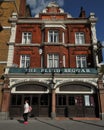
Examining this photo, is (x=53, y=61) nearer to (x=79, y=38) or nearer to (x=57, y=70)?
(x=57, y=70)

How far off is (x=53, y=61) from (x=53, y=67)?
848 millimetres

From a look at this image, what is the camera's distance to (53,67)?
19.2 meters

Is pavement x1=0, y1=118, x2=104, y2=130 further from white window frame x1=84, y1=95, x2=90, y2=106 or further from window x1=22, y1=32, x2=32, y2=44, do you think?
window x1=22, y1=32, x2=32, y2=44

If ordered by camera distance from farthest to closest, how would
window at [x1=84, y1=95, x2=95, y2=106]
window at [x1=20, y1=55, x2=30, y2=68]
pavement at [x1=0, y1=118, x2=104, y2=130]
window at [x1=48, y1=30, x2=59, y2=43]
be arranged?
window at [x1=48, y1=30, x2=59, y2=43], window at [x1=20, y1=55, x2=30, y2=68], window at [x1=84, y1=95, x2=95, y2=106], pavement at [x1=0, y1=118, x2=104, y2=130]

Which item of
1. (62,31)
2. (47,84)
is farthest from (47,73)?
(62,31)

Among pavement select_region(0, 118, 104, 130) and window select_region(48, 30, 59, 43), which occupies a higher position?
window select_region(48, 30, 59, 43)

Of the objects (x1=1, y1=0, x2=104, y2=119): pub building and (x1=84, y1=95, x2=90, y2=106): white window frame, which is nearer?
(x1=1, y1=0, x2=104, y2=119): pub building

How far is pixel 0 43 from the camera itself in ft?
68.1

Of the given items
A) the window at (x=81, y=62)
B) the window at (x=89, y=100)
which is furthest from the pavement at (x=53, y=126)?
the window at (x=81, y=62)

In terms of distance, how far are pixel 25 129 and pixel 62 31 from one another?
1417 centimetres

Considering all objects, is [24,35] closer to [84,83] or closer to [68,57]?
[68,57]

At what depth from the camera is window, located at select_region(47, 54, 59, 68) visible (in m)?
19.6

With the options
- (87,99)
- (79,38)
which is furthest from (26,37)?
(87,99)

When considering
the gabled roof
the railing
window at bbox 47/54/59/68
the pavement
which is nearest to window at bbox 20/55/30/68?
the railing
